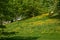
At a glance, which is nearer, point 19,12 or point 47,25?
point 47,25

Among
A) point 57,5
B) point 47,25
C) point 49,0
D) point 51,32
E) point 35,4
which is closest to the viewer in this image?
point 51,32

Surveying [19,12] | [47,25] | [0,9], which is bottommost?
[19,12]

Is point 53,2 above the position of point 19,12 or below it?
above

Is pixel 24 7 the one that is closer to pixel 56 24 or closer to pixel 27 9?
pixel 27 9

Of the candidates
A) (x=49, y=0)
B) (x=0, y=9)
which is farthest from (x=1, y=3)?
(x=49, y=0)

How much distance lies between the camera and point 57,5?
55625mm

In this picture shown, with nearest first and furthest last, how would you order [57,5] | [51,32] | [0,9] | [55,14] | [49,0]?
1. [0,9]
2. [51,32]
3. [49,0]
4. [57,5]
5. [55,14]

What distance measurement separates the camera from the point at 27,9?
70.7 metres

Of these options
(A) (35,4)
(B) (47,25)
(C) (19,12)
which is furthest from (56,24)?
(C) (19,12)

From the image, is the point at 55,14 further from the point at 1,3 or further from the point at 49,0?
the point at 1,3

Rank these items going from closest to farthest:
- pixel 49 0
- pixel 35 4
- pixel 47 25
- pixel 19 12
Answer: pixel 47 25 → pixel 49 0 → pixel 35 4 → pixel 19 12

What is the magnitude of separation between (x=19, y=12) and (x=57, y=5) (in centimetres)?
2006

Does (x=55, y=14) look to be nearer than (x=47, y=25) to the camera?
No

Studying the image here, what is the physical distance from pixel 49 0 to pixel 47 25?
7656mm
